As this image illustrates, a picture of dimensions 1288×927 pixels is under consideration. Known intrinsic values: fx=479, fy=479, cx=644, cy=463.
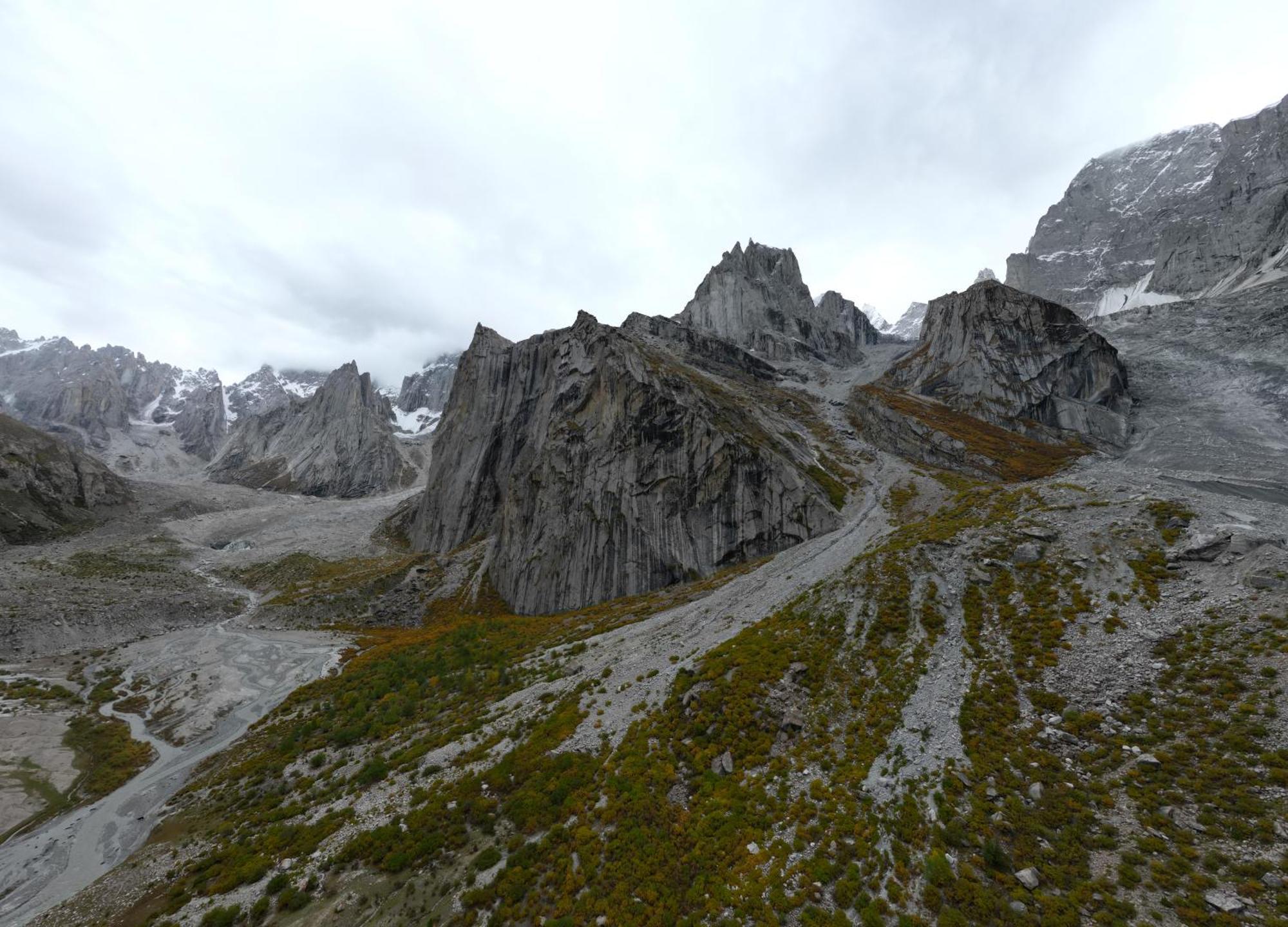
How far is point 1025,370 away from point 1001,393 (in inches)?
360

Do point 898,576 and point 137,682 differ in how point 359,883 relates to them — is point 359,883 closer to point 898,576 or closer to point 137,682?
point 898,576

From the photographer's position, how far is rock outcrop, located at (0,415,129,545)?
112 metres

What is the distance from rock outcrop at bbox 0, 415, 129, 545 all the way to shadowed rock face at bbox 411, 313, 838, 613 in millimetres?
96652

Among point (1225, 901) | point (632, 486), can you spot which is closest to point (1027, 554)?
point (1225, 901)

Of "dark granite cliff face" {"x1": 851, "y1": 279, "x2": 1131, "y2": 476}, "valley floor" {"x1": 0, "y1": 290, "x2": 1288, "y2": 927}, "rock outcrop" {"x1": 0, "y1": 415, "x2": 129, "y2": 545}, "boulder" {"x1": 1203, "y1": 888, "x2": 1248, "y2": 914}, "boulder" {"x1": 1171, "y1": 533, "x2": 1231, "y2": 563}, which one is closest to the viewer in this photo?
"boulder" {"x1": 1203, "y1": 888, "x2": 1248, "y2": 914}

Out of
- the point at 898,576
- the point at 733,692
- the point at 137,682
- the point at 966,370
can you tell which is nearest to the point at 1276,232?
the point at 966,370

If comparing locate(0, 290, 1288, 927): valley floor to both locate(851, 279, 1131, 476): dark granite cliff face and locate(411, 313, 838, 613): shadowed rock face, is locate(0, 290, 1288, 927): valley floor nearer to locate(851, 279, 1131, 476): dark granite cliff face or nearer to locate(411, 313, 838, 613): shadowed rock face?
locate(411, 313, 838, 613): shadowed rock face

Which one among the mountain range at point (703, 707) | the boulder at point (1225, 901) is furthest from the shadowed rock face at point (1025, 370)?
the boulder at point (1225, 901)

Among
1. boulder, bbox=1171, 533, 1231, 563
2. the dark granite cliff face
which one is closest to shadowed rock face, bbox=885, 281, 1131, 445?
the dark granite cliff face

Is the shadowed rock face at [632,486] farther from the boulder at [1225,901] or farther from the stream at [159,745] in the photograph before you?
the boulder at [1225,901]

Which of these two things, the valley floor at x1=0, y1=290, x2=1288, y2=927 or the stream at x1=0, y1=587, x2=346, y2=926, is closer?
the valley floor at x1=0, y1=290, x2=1288, y2=927

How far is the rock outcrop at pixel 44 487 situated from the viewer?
111875 mm

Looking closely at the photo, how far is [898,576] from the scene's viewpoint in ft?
113

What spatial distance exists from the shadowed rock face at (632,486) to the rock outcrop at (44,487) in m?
96.7
